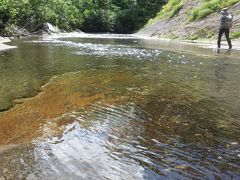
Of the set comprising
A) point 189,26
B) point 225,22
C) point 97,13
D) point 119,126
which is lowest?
point 119,126

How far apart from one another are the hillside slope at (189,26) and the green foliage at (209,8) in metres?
0.46

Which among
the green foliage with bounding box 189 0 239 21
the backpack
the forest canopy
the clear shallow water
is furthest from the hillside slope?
the clear shallow water

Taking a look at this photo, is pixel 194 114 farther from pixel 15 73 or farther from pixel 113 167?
pixel 15 73

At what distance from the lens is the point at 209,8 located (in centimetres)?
3131

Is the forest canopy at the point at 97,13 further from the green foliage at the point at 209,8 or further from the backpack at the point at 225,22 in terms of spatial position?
the backpack at the point at 225,22

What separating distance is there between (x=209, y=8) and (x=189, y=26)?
2.29 metres

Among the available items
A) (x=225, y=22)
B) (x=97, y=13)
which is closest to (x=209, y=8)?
(x=225, y=22)

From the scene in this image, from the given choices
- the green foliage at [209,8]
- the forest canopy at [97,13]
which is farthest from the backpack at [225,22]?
the forest canopy at [97,13]

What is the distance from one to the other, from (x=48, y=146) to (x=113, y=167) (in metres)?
1.16

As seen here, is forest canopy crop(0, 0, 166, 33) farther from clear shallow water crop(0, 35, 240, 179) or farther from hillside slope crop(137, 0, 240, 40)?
clear shallow water crop(0, 35, 240, 179)

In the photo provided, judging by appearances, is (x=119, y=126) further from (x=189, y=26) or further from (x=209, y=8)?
(x=209, y=8)

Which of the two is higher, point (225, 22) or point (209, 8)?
point (209, 8)

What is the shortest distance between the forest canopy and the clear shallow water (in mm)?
36543

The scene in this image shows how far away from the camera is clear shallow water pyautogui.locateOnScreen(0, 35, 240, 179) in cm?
443
